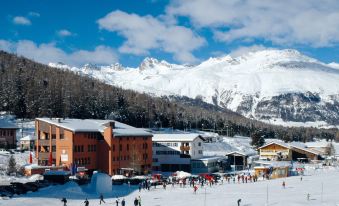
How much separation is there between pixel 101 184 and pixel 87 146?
1928 centimetres

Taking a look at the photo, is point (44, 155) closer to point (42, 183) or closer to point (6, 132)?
Result: point (6, 132)

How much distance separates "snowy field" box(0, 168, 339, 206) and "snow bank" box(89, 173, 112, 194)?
0.78m

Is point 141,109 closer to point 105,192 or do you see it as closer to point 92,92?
point 92,92

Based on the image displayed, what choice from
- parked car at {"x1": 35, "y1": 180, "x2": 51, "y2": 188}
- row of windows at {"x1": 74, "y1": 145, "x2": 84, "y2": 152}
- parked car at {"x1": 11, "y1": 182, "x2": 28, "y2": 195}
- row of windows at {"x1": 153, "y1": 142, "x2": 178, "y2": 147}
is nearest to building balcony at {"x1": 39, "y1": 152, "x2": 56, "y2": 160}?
row of windows at {"x1": 74, "y1": 145, "x2": 84, "y2": 152}

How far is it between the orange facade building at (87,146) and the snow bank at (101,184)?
15201 millimetres

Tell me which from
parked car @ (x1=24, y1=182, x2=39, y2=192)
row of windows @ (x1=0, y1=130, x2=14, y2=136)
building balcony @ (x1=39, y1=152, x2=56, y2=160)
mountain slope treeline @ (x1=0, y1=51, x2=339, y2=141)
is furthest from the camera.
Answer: mountain slope treeline @ (x1=0, y1=51, x2=339, y2=141)

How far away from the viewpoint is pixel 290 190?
61.7m

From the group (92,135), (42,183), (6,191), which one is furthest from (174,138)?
(6,191)

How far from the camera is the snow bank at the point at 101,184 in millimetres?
59219

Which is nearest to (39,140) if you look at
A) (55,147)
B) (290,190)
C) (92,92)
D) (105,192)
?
(55,147)

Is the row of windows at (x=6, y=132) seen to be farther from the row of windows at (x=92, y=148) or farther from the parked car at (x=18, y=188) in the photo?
the parked car at (x=18, y=188)

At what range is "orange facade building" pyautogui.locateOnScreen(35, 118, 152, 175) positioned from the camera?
75.8 m

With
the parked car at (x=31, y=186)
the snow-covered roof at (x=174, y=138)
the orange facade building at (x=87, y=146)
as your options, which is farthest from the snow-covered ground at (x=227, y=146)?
the parked car at (x=31, y=186)

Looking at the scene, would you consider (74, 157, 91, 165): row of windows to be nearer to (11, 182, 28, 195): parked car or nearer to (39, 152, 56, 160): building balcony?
(39, 152, 56, 160): building balcony
